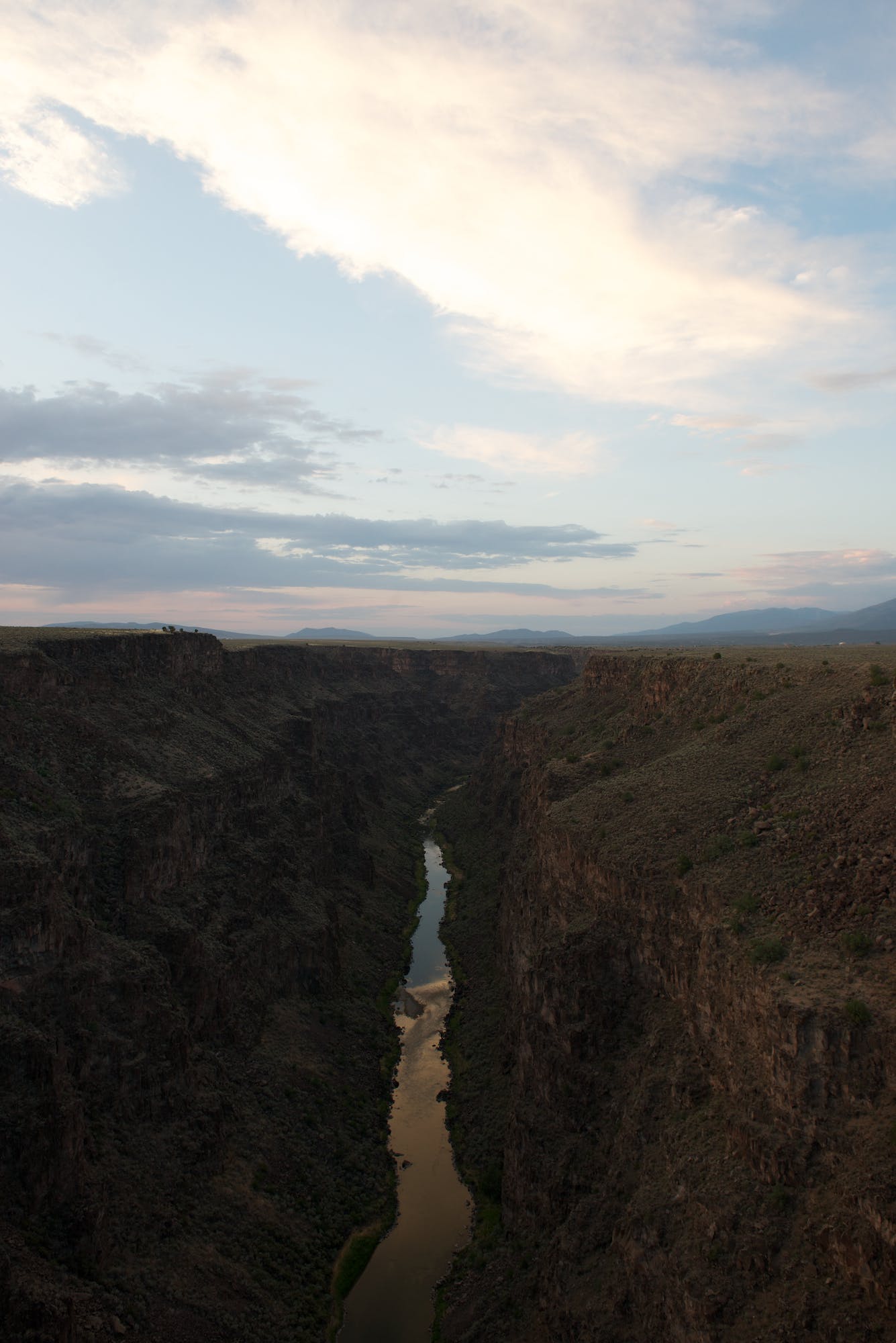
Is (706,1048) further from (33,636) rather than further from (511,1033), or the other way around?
(33,636)

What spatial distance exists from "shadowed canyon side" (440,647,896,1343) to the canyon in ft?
0.42

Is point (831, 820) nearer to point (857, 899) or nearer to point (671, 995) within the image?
point (857, 899)

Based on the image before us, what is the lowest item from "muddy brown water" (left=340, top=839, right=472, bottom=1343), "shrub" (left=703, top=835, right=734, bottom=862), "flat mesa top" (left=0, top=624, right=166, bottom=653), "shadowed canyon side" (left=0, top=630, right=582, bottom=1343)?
"muddy brown water" (left=340, top=839, right=472, bottom=1343)

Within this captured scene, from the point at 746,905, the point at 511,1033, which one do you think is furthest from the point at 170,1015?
the point at 746,905

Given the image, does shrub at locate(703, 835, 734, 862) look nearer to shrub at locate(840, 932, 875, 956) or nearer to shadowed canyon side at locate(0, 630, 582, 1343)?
shrub at locate(840, 932, 875, 956)

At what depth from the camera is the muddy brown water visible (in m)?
32.8

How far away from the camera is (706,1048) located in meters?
28.4

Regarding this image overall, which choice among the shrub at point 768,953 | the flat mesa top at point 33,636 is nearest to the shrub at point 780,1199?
the shrub at point 768,953

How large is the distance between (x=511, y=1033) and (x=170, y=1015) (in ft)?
62.8

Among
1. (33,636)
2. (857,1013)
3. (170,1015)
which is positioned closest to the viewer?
(857,1013)

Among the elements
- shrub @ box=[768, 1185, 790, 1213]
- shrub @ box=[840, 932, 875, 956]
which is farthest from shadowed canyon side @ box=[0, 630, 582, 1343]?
shrub @ box=[840, 932, 875, 956]

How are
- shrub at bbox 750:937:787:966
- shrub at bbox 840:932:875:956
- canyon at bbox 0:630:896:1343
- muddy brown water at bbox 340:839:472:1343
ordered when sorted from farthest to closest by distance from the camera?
muddy brown water at bbox 340:839:472:1343, shrub at bbox 750:937:787:966, shrub at bbox 840:932:875:956, canyon at bbox 0:630:896:1343

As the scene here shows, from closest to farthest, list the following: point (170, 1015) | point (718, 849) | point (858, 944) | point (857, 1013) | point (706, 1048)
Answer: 1. point (857, 1013)
2. point (858, 944)
3. point (706, 1048)
4. point (718, 849)
5. point (170, 1015)

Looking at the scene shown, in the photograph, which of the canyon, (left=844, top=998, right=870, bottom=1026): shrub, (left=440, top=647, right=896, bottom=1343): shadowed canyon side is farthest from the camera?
the canyon
